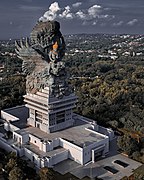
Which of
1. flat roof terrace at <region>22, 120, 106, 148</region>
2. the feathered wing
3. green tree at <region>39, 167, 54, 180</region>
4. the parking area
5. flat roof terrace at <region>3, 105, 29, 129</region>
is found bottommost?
the parking area

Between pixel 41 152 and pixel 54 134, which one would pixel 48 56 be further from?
pixel 41 152

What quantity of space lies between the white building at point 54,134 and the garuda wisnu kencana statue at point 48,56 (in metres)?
1.02

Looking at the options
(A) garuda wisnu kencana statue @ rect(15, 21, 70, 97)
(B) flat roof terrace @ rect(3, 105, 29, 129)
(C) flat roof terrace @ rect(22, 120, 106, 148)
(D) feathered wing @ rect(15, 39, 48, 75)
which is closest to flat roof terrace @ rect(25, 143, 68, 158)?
(C) flat roof terrace @ rect(22, 120, 106, 148)

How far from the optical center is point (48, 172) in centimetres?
2483

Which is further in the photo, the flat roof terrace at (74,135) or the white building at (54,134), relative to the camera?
the flat roof terrace at (74,135)

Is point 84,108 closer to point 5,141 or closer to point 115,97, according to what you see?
point 115,97

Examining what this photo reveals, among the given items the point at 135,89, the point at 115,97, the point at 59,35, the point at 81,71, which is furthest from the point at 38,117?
the point at 81,71

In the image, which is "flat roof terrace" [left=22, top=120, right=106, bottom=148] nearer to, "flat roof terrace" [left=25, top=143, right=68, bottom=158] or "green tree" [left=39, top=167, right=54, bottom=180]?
"flat roof terrace" [left=25, top=143, right=68, bottom=158]

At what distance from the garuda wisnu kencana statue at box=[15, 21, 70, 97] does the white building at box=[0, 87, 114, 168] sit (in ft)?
3.36

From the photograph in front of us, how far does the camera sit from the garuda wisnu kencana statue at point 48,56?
3219 cm

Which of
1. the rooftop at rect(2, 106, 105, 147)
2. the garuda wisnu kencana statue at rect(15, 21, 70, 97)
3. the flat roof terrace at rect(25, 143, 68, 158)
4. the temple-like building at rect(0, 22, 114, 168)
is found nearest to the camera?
the flat roof terrace at rect(25, 143, 68, 158)

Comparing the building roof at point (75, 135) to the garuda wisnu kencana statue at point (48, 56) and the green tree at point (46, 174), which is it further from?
the green tree at point (46, 174)

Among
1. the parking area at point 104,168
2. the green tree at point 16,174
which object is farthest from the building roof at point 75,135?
the green tree at point 16,174

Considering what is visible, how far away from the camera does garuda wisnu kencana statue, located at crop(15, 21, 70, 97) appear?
106 ft
